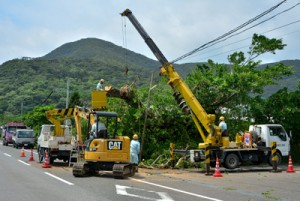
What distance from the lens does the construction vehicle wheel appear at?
20.9m

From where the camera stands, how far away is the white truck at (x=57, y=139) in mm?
22766

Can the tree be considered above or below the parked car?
above

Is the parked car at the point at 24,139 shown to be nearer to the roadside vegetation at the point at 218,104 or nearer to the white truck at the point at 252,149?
the roadside vegetation at the point at 218,104

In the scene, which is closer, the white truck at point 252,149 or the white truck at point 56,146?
the white truck at point 252,149

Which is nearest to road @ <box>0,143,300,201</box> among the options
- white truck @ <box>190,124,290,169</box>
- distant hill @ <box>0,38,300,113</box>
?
white truck @ <box>190,124,290,169</box>

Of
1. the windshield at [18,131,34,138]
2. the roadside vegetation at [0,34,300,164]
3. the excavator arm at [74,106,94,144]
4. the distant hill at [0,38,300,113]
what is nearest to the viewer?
the excavator arm at [74,106,94,144]

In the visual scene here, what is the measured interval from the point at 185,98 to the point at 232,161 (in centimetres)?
408

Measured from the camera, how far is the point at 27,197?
10859mm

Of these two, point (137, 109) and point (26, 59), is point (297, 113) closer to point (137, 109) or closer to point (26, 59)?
point (137, 109)

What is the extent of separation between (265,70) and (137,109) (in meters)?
9.21

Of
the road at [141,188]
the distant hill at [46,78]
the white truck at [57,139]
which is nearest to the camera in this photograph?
the road at [141,188]

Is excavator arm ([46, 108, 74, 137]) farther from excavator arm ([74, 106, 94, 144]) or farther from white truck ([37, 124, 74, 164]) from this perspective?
excavator arm ([74, 106, 94, 144])

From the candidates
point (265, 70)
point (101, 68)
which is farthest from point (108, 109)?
point (101, 68)

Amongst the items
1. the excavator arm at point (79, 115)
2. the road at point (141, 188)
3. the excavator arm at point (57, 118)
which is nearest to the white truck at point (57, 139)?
the excavator arm at point (57, 118)
